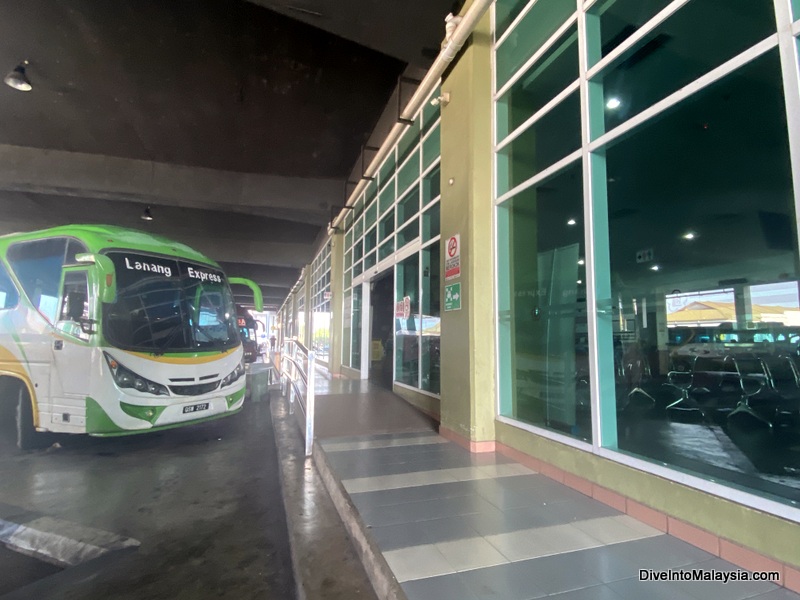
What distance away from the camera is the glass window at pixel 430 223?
6789mm

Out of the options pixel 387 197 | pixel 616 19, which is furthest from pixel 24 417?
pixel 616 19

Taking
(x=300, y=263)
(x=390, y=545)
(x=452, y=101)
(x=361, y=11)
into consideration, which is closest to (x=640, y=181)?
(x=452, y=101)

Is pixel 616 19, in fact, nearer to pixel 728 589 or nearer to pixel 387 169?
pixel 728 589

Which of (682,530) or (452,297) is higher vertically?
(452,297)

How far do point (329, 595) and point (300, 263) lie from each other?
62.2 ft

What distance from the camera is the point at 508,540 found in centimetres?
273

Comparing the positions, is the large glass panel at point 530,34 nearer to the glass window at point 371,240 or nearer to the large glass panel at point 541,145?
the large glass panel at point 541,145

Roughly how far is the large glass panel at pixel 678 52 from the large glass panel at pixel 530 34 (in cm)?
85

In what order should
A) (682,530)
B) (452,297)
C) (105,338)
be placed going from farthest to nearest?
(105,338), (452,297), (682,530)

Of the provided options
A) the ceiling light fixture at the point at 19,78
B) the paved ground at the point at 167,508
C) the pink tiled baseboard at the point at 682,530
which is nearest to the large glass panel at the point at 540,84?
the pink tiled baseboard at the point at 682,530

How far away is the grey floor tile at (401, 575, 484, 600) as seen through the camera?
2.14 meters

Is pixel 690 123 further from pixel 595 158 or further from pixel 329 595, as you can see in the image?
pixel 329 595

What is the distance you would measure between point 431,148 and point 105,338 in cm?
553

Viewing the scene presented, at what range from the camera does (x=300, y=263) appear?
810 inches
